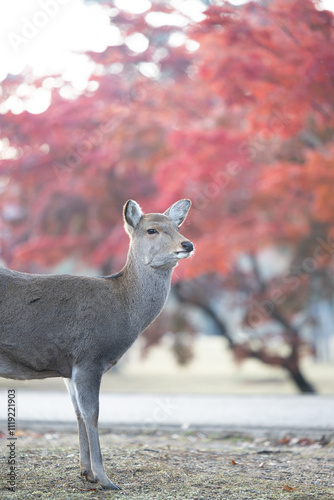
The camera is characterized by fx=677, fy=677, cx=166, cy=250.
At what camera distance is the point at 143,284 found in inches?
173

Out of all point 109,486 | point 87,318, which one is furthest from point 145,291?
point 109,486

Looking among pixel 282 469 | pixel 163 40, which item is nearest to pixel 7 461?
pixel 282 469

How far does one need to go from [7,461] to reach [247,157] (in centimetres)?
735

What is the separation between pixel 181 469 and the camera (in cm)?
473

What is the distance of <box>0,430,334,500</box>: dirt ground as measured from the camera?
408 cm

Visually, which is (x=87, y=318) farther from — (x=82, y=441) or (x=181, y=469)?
(x=181, y=469)

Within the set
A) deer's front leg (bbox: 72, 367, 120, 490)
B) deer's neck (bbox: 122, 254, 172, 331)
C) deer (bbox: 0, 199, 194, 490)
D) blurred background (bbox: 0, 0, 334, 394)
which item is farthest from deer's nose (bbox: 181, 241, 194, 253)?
blurred background (bbox: 0, 0, 334, 394)

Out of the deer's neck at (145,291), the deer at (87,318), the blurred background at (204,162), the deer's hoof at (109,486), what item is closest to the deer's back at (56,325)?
the deer at (87,318)

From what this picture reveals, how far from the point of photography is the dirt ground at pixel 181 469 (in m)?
4.08

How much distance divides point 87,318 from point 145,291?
0.44m

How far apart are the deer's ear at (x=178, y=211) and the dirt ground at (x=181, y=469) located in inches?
67.8

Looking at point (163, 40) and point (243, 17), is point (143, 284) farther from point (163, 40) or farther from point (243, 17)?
point (163, 40)

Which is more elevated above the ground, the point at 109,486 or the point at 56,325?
the point at 56,325

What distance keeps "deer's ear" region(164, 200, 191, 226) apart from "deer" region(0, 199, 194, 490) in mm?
191
